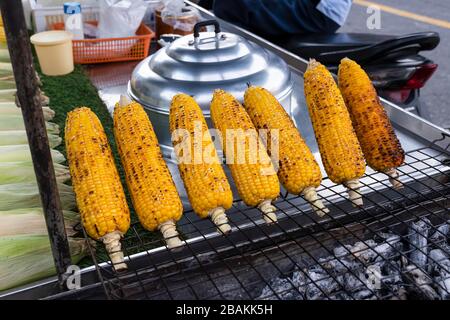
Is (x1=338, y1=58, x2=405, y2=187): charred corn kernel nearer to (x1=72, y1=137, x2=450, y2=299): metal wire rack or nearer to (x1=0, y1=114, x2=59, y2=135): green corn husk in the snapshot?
Result: (x1=72, y1=137, x2=450, y2=299): metal wire rack

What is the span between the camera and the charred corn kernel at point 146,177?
5.35 ft

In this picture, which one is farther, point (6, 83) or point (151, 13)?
point (151, 13)

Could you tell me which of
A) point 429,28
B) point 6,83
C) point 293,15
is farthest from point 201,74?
point 429,28

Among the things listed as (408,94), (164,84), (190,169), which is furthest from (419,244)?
(408,94)

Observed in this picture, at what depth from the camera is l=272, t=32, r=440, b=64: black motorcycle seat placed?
11.9 feet

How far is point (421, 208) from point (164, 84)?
1474 mm

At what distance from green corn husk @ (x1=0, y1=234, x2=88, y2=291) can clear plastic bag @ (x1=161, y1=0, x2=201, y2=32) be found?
2.73m

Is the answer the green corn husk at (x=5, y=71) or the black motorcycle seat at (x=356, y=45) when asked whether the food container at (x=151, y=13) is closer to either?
the black motorcycle seat at (x=356, y=45)

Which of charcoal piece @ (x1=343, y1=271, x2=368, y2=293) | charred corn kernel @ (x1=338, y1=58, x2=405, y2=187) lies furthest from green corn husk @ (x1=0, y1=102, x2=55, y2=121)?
charcoal piece @ (x1=343, y1=271, x2=368, y2=293)

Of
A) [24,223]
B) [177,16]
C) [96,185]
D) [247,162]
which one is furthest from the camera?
[177,16]

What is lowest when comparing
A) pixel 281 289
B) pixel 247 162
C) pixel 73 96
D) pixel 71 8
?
pixel 73 96

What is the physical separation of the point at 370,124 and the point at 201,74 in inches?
36.4

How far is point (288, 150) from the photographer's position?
1.84m

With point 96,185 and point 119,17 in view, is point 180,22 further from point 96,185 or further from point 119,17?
point 96,185
